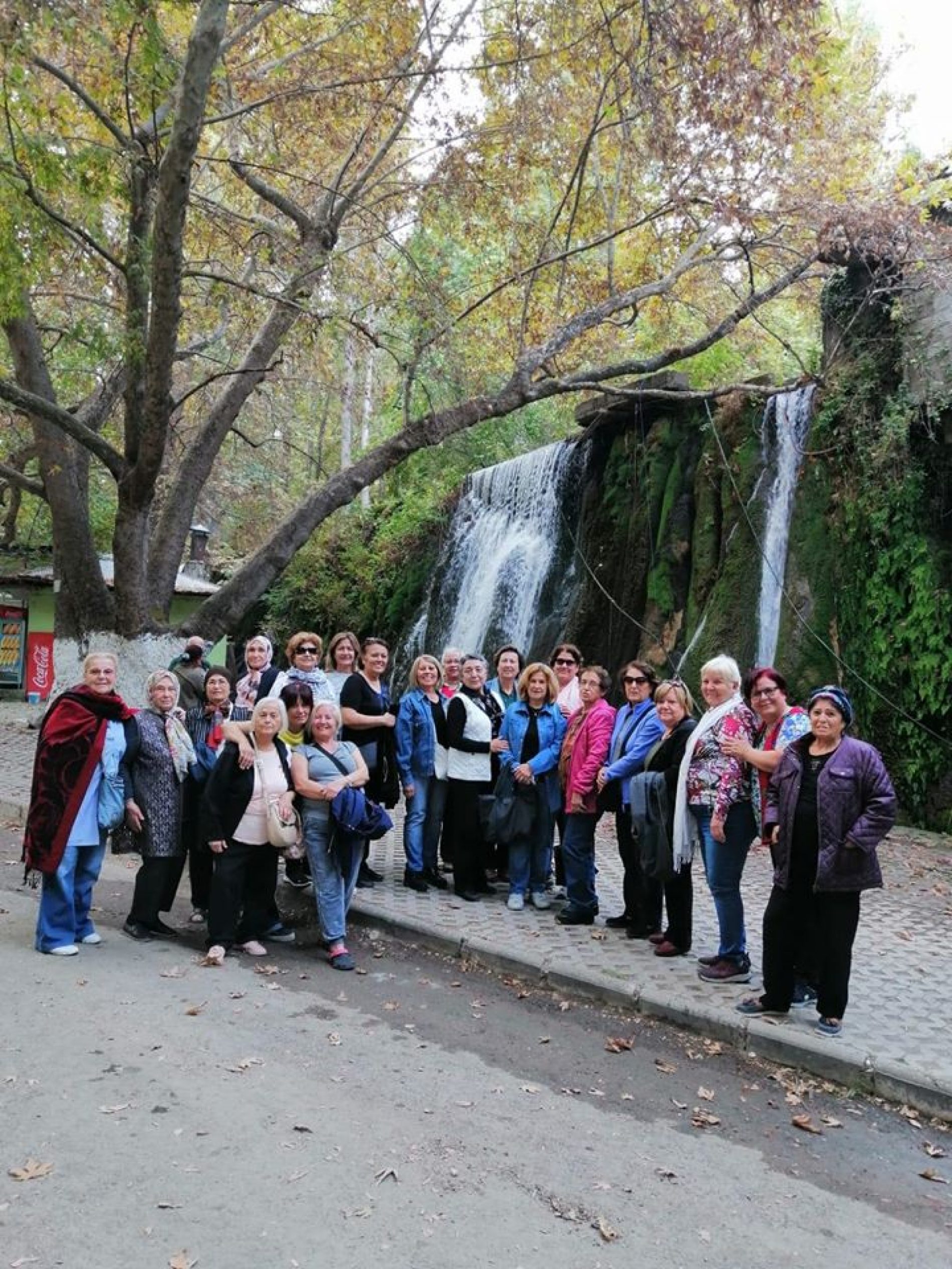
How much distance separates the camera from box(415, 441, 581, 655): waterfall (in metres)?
16.4

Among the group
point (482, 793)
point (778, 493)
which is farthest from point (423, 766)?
point (778, 493)

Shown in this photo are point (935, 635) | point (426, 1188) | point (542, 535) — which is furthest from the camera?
point (542, 535)

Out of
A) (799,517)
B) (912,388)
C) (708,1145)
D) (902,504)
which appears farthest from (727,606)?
(708,1145)

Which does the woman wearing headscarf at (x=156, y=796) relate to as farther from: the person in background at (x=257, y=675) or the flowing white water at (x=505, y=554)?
the flowing white water at (x=505, y=554)

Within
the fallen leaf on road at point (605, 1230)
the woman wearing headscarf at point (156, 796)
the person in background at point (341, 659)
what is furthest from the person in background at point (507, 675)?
the fallen leaf on road at point (605, 1230)

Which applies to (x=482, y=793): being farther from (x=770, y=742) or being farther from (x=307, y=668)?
(x=770, y=742)

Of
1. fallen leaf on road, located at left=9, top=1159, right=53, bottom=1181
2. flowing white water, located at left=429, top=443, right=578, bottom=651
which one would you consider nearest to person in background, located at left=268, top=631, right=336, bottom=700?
fallen leaf on road, located at left=9, top=1159, right=53, bottom=1181

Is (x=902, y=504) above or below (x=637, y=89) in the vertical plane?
below

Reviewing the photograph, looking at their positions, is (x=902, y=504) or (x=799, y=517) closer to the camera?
(x=902, y=504)

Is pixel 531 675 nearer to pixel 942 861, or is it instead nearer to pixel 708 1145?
pixel 708 1145

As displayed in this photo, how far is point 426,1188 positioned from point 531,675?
13.9ft

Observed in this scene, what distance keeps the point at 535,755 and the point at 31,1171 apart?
14.5ft

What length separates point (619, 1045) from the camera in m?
5.04

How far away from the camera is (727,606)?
44.2ft
